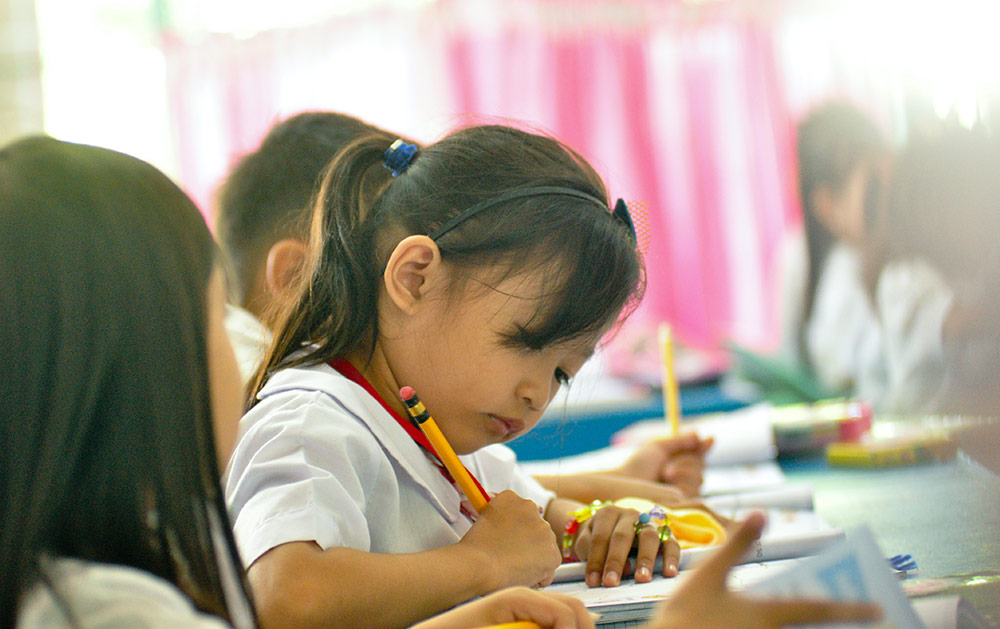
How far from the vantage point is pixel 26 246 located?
1.31 feet

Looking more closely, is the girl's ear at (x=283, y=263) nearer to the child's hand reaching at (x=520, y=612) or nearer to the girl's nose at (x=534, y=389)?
the girl's nose at (x=534, y=389)

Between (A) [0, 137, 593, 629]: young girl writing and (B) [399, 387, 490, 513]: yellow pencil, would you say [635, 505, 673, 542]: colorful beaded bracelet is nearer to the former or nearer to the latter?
(B) [399, 387, 490, 513]: yellow pencil

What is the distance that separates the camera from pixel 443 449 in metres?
0.66

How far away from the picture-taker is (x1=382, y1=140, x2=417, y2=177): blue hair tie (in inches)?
30.3

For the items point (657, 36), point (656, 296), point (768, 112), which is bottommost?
Result: point (656, 296)

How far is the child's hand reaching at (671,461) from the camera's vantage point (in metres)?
1.01

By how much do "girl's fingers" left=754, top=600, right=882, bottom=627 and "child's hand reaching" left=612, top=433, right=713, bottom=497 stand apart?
633 millimetres

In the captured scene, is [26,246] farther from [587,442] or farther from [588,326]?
[587,442]

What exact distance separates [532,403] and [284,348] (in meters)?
0.19

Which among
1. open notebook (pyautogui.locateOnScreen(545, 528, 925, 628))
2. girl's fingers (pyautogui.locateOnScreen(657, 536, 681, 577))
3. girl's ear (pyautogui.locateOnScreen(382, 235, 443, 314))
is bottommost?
girl's fingers (pyautogui.locateOnScreen(657, 536, 681, 577))

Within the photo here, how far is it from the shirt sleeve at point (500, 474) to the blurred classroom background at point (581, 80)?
1.70 m

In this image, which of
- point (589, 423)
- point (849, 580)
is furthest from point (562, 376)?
point (589, 423)

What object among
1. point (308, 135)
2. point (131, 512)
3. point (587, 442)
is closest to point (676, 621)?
point (131, 512)

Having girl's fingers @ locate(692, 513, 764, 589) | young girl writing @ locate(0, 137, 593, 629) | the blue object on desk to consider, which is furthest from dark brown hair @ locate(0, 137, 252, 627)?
the blue object on desk
